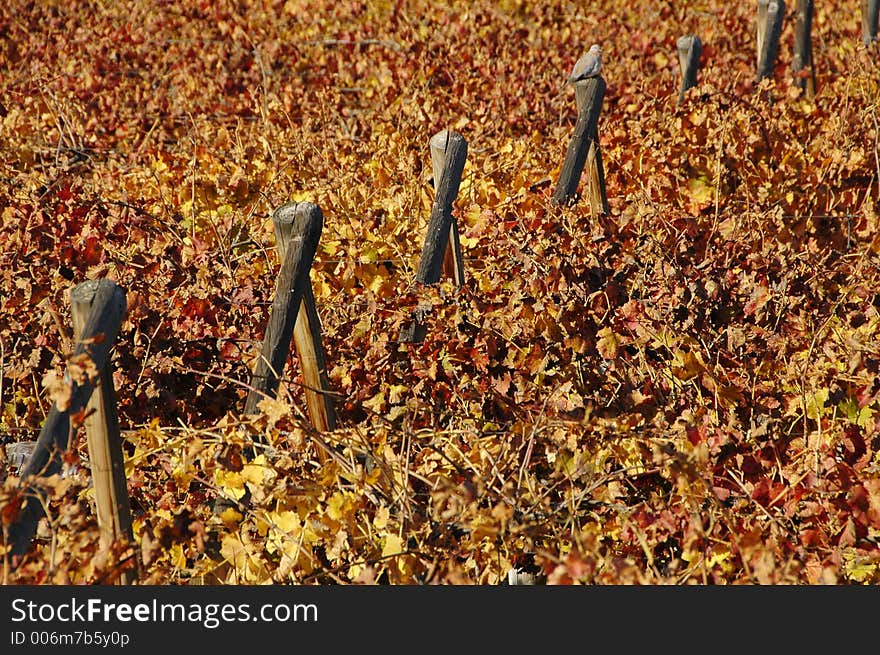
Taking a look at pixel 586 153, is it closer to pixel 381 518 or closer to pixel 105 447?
pixel 381 518

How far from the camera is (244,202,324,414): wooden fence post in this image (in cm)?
304

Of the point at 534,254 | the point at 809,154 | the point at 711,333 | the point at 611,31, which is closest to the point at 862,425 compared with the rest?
the point at 711,333

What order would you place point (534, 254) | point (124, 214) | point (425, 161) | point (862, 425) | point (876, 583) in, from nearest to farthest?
1. point (876, 583)
2. point (862, 425)
3. point (534, 254)
4. point (124, 214)
5. point (425, 161)

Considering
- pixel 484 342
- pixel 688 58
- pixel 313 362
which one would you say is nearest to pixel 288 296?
pixel 313 362

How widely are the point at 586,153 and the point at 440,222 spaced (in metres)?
1.20

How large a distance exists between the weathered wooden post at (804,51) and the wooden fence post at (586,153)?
3072 millimetres

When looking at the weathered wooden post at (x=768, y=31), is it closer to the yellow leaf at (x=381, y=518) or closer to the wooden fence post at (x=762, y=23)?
the wooden fence post at (x=762, y=23)

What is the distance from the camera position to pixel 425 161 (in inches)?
212

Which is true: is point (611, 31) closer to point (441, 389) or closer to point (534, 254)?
point (534, 254)

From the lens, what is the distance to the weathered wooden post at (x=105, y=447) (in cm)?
240

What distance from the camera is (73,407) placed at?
2.36 metres

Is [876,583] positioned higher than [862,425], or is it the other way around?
[862,425]

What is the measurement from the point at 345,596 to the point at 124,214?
2.80 metres

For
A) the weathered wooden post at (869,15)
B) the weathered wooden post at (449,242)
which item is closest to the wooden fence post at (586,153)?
the weathered wooden post at (449,242)
